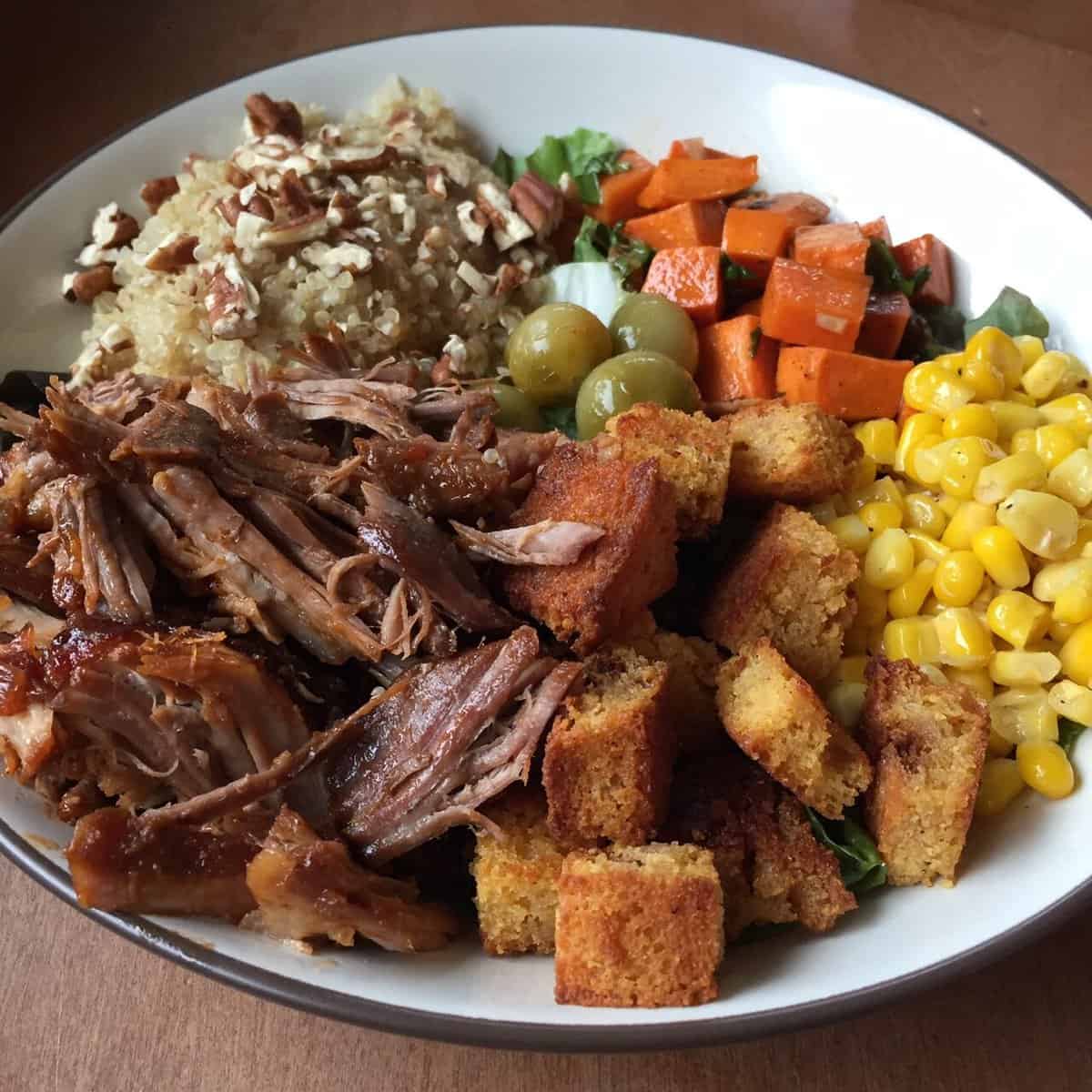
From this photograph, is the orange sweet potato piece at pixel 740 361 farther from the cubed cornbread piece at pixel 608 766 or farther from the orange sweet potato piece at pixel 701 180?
the cubed cornbread piece at pixel 608 766

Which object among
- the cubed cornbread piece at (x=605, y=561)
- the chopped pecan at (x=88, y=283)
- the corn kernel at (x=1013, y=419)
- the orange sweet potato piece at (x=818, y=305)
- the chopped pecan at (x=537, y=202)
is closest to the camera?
the cubed cornbread piece at (x=605, y=561)

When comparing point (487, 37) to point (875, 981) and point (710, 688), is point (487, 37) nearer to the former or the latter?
point (710, 688)

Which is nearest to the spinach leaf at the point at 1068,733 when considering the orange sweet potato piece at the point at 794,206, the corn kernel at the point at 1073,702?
the corn kernel at the point at 1073,702

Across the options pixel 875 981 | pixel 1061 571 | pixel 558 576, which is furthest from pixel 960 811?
pixel 558 576

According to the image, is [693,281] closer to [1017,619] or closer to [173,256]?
[1017,619]

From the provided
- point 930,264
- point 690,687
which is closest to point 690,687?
point 690,687

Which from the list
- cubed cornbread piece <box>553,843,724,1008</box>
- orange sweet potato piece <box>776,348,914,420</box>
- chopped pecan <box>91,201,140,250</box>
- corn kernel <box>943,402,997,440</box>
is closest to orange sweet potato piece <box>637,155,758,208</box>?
orange sweet potato piece <box>776,348,914,420</box>
